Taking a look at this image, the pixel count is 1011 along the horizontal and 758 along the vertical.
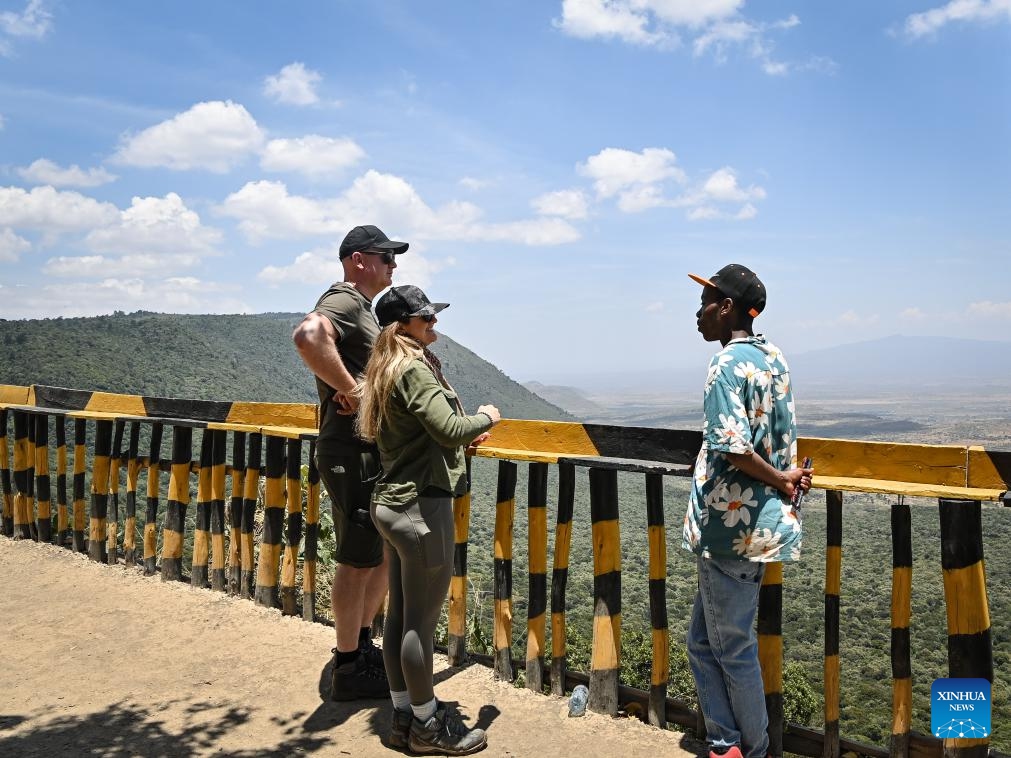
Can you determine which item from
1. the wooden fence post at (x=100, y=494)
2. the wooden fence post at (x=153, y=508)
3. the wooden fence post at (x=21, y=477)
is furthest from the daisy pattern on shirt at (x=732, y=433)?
the wooden fence post at (x=21, y=477)

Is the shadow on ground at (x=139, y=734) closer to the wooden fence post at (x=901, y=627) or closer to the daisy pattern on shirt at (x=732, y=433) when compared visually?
Answer: the daisy pattern on shirt at (x=732, y=433)

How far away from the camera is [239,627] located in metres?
4.85

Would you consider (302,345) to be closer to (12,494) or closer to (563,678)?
(563,678)

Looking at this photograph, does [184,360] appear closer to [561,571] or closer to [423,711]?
[561,571]

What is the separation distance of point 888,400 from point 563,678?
191 metres

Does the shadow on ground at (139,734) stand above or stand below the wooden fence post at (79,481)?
below

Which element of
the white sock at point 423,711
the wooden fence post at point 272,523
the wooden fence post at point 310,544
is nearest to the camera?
the white sock at point 423,711

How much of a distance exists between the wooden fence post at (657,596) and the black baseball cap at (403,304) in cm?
124

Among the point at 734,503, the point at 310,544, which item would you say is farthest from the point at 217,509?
the point at 734,503

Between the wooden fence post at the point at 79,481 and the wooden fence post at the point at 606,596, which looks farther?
the wooden fence post at the point at 79,481

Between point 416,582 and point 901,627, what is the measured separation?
1838mm

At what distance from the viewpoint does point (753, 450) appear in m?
2.72

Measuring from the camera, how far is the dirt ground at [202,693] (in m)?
3.46

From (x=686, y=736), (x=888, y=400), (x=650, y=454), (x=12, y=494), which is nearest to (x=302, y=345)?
(x=650, y=454)
